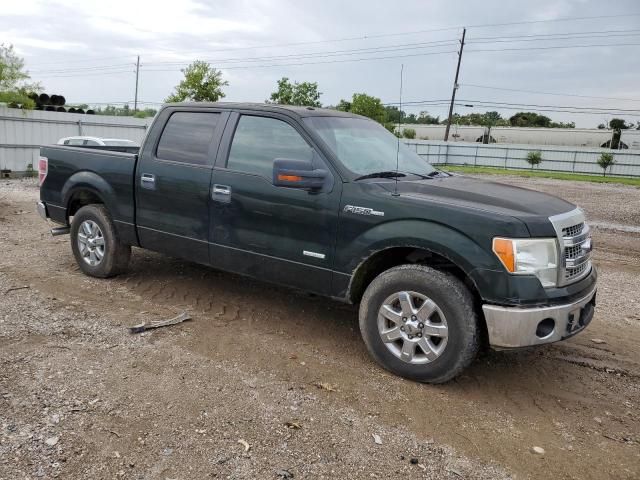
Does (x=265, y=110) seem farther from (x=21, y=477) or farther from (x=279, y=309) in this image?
(x=21, y=477)

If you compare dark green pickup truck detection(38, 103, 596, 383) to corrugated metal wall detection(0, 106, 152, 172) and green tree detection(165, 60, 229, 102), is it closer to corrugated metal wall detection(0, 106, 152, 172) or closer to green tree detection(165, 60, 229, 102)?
corrugated metal wall detection(0, 106, 152, 172)

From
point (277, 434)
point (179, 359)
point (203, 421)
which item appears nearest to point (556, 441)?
point (277, 434)

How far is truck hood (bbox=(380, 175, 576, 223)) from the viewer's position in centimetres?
378

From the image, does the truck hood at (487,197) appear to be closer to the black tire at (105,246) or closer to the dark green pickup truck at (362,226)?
the dark green pickup truck at (362,226)

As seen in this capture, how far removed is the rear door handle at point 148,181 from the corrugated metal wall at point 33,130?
498 inches

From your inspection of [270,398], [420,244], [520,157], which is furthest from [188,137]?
[520,157]

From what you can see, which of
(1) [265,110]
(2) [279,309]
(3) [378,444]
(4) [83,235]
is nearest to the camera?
(3) [378,444]

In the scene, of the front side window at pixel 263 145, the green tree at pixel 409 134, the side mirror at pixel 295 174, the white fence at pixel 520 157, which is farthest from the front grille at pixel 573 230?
the green tree at pixel 409 134

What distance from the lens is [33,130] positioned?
18.7m

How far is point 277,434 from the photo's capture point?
3.29 meters

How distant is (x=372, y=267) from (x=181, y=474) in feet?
6.86

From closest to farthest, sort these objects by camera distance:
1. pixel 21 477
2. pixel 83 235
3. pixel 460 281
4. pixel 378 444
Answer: pixel 21 477, pixel 378 444, pixel 460 281, pixel 83 235

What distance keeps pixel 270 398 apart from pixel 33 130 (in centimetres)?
1826

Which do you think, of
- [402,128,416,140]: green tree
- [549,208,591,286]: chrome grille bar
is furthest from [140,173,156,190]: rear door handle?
[402,128,416,140]: green tree
